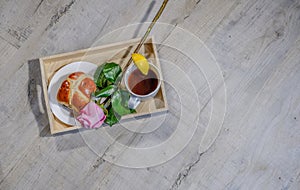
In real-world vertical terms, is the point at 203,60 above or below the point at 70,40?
below

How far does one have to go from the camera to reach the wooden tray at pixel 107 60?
983 millimetres

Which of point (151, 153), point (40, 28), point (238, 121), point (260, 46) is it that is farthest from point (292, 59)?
point (40, 28)

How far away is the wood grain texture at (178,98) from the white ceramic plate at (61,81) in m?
0.09

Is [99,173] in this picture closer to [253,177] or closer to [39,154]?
[39,154]

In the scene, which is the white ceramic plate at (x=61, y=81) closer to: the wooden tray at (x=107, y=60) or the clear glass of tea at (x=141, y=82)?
the wooden tray at (x=107, y=60)

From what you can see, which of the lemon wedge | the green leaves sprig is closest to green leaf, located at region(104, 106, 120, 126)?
the green leaves sprig

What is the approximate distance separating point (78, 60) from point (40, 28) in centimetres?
19

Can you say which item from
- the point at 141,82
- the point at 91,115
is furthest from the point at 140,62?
the point at 91,115

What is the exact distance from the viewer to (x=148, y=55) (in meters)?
1.02

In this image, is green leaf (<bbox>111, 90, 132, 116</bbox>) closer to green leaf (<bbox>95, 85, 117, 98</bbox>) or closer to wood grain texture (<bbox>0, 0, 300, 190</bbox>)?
green leaf (<bbox>95, 85, 117, 98</bbox>)

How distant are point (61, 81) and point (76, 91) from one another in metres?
0.10

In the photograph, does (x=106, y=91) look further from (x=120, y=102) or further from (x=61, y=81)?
(x=61, y=81)

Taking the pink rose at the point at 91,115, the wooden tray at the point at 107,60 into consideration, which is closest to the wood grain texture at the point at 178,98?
the wooden tray at the point at 107,60

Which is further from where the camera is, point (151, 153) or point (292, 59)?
point (292, 59)
